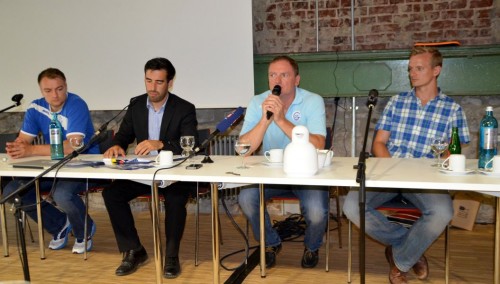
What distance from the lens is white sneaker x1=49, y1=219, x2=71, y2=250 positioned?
10.2 ft

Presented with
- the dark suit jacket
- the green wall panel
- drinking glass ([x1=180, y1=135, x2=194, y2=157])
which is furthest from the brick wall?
drinking glass ([x1=180, y1=135, x2=194, y2=157])

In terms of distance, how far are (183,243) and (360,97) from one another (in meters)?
1.79

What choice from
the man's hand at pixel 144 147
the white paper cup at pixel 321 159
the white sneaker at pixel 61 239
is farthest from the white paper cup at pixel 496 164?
the white sneaker at pixel 61 239

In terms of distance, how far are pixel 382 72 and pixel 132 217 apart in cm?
215

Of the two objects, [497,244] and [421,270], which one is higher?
[497,244]

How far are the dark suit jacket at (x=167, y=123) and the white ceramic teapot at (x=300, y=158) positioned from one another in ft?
Result: 3.64

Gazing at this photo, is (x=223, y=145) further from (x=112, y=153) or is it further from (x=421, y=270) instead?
(x=421, y=270)

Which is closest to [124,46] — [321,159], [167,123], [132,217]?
[167,123]

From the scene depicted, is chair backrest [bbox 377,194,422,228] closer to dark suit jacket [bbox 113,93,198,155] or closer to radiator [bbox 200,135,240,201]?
dark suit jacket [bbox 113,93,198,155]

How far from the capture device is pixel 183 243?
10.5 ft

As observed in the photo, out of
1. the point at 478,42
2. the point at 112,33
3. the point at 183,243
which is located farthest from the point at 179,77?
the point at 478,42

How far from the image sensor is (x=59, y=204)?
2.87 m

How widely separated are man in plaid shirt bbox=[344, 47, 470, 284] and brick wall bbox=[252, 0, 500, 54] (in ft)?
3.52

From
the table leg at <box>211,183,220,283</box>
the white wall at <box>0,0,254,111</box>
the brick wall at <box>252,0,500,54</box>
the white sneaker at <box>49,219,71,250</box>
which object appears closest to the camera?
the table leg at <box>211,183,220,283</box>
